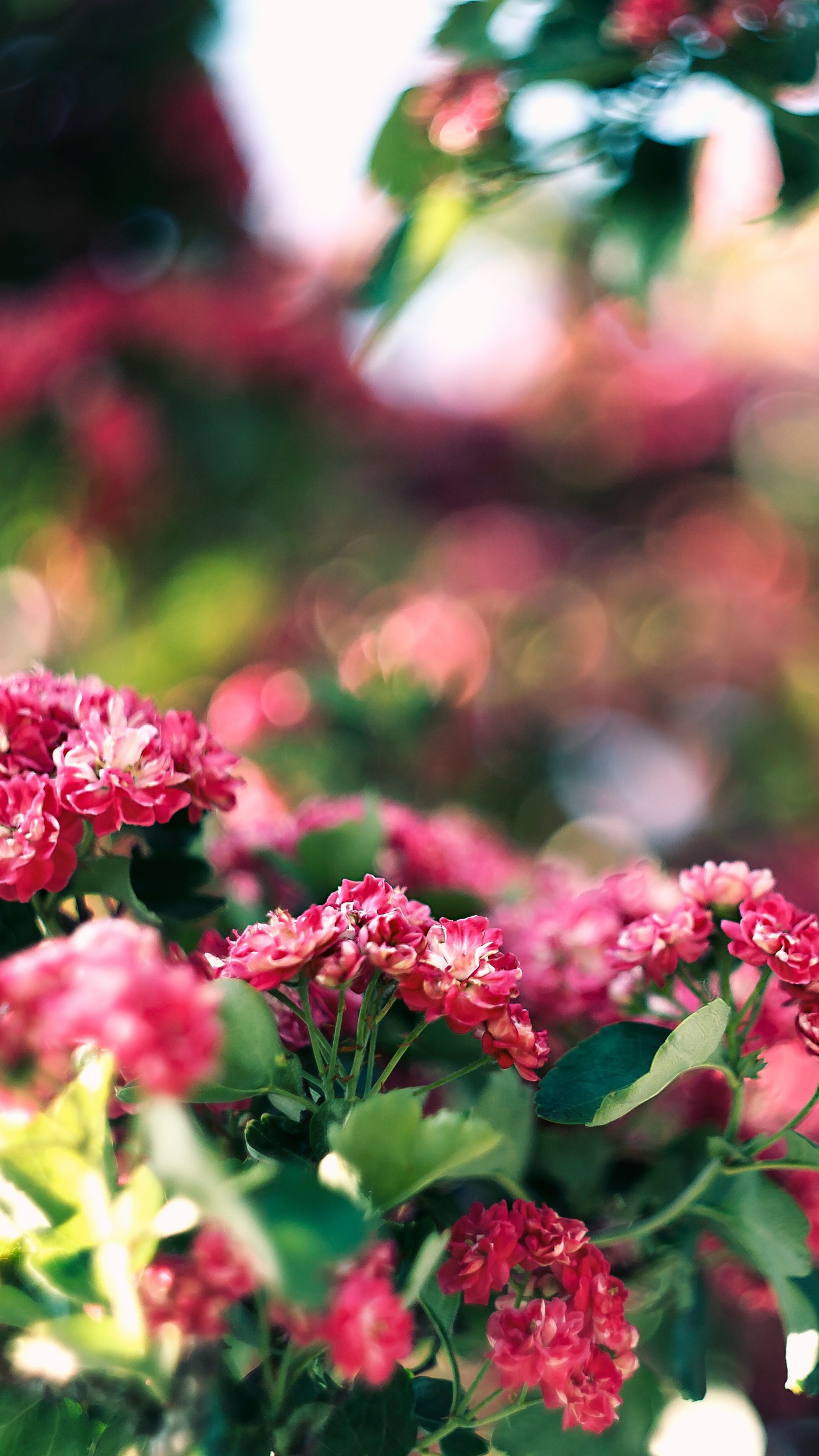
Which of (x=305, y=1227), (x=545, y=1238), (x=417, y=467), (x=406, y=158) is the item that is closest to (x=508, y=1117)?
(x=545, y=1238)

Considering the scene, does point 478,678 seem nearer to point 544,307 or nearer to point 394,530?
point 394,530

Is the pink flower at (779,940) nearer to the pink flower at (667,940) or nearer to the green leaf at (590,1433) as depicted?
the pink flower at (667,940)

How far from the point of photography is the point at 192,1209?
24 centimetres

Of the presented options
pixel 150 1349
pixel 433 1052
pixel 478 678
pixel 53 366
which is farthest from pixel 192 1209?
pixel 478 678

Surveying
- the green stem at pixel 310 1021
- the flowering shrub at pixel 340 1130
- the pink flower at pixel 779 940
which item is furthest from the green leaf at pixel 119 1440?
the pink flower at pixel 779 940

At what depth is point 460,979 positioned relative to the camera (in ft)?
0.97

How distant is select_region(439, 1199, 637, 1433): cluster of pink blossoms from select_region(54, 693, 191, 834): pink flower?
6.3 inches

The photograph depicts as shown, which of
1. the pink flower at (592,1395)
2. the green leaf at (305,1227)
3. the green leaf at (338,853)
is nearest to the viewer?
the green leaf at (305,1227)

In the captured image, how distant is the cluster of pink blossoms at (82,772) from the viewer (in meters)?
0.32

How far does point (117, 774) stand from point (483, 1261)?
0.18m

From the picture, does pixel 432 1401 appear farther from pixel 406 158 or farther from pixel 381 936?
pixel 406 158

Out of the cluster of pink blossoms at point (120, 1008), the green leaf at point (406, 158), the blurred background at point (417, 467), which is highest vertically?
the green leaf at point (406, 158)

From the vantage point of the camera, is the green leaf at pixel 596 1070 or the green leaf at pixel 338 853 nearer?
the green leaf at pixel 596 1070

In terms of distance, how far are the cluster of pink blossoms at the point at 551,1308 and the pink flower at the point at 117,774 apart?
0.53 feet
